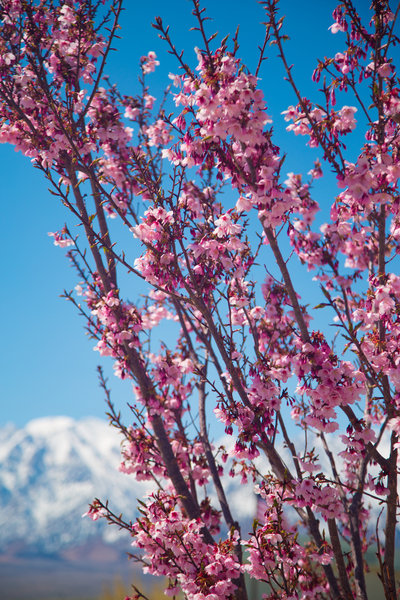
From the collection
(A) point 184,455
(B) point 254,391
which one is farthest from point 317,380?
(A) point 184,455

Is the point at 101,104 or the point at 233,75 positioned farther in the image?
the point at 101,104

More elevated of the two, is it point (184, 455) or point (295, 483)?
point (184, 455)

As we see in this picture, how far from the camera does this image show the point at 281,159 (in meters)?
3.39

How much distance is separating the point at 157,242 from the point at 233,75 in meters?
1.41

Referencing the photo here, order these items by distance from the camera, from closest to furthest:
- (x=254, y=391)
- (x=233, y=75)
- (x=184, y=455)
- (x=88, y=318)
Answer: (x=233, y=75)
(x=254, y=391)
(x=88, y=318)
(x=184, y=455)

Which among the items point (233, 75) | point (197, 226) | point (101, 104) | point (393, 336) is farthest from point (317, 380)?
point (101, 104)

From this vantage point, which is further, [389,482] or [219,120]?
[389,482]

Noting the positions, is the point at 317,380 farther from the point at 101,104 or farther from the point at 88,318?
the point at 101,104

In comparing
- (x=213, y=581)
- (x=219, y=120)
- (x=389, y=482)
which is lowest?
(x=213, y=581)

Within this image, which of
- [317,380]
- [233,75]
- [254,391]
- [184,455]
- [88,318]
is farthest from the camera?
[184,455]

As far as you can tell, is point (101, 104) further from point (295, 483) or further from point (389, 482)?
point (389, 482)

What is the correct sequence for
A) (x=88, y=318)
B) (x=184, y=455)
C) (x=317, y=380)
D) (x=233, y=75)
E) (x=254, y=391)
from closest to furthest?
(x=233, y=75) → (x=317, y=380) → (x=254, y=391) → (x=88, y=318) → (x=184, y=455)

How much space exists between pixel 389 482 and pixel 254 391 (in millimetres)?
1337

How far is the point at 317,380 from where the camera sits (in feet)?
11.7
